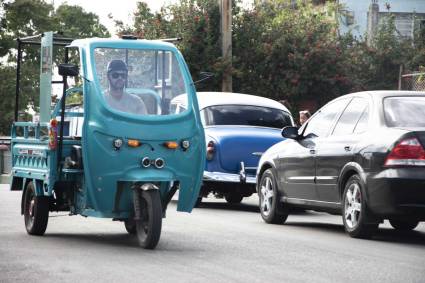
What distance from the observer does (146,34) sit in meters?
36.7

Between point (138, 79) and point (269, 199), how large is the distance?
3.66 meters

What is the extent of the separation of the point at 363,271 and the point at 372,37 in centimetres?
3336

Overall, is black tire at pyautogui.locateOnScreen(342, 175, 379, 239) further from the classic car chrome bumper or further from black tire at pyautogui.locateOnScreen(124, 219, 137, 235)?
→ the classic car chrome bumper

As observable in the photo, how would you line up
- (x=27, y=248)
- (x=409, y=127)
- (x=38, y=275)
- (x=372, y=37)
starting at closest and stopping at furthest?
(x=38, y=275) < (x=27, y=248) < (x=409, y=127) < (x=372, y=37)

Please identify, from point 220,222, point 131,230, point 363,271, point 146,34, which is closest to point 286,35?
point 146,34

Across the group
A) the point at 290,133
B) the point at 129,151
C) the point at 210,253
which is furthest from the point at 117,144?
the point at 290,133

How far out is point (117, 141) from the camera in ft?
40.7

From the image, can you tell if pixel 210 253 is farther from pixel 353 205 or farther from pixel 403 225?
pixel 403 225

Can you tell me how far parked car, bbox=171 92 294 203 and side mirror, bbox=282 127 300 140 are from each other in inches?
156

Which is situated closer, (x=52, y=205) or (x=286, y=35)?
(x=52, y=205)

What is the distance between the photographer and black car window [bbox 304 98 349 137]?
48.9ft

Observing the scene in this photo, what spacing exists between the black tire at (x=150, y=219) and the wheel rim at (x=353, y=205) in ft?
8.40

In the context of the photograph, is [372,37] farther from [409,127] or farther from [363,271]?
[363,271]

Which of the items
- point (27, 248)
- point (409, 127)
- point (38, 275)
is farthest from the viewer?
point (409, 127)
